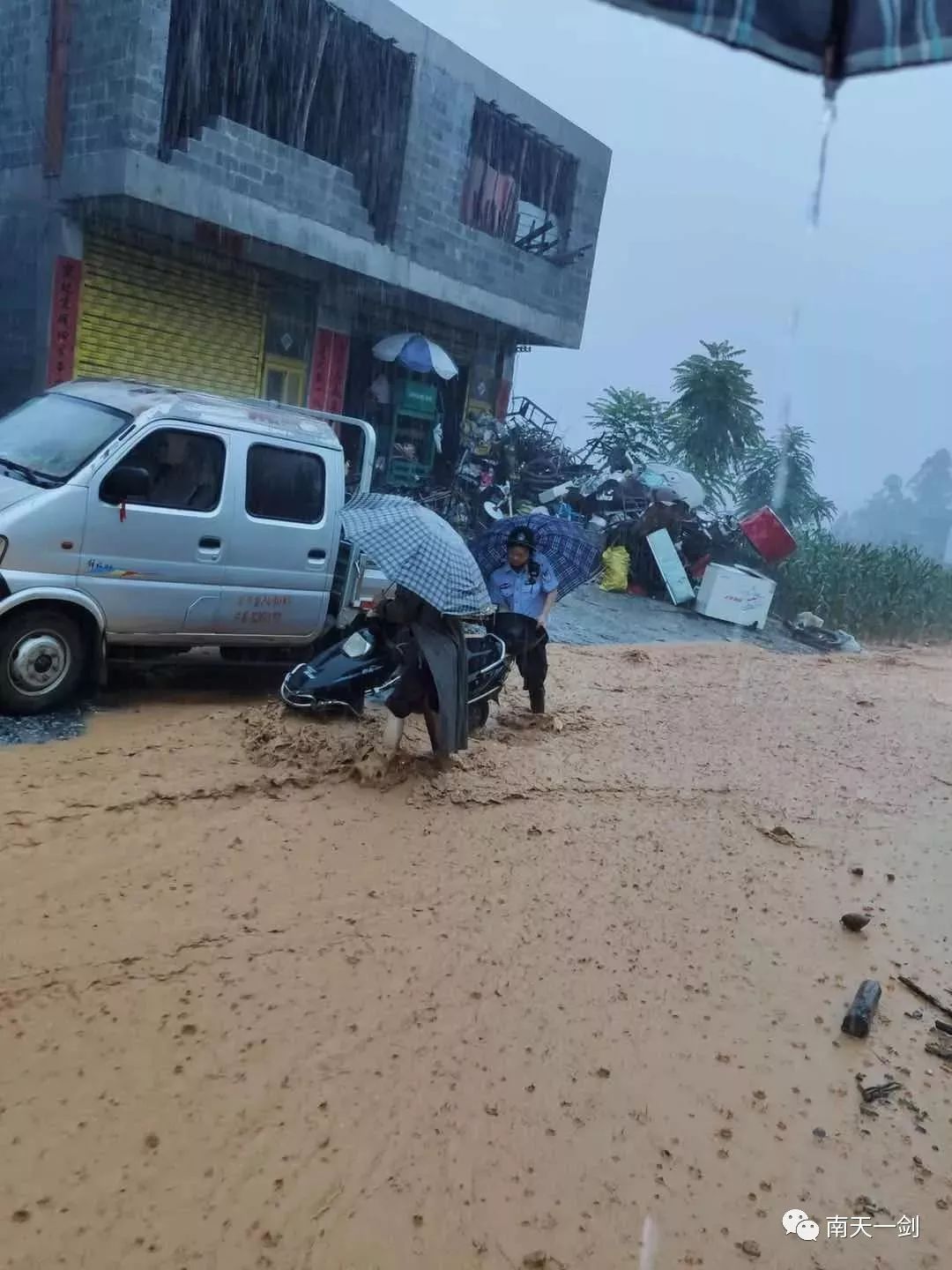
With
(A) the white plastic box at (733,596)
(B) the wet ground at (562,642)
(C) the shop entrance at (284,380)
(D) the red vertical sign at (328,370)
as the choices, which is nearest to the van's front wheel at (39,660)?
(B) the wet ground at (562,642)

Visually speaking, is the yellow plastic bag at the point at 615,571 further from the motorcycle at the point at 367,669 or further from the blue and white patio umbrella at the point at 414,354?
the motorcycle at the point at 367,669

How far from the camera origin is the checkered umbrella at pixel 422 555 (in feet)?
17.2

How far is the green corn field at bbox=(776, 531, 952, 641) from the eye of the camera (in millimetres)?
16781

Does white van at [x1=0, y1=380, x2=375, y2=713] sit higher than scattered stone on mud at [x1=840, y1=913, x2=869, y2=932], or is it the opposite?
white van at [x1=0, y1=380, x2=375, y2=713]

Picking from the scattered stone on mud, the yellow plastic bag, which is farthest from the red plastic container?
the scattered stone on mud

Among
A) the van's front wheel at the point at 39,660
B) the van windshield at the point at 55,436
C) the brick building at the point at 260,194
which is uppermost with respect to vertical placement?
the brick building at the point at 260,194

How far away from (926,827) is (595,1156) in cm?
443

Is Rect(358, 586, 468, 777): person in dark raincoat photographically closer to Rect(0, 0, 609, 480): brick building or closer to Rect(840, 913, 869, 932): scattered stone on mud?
Rect(840, 913, 869, 932): scattered stone on mud

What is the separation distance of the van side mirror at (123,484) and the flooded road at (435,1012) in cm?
123

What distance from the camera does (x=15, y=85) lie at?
11.1 meters

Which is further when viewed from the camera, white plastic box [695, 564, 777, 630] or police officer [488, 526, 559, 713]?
white plastic box [695, 564, 777, 630]

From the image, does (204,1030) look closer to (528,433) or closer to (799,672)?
(799,672)

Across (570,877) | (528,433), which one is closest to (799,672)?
(528,433)

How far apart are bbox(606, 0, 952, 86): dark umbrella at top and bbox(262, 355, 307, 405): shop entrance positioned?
11.6 meters
